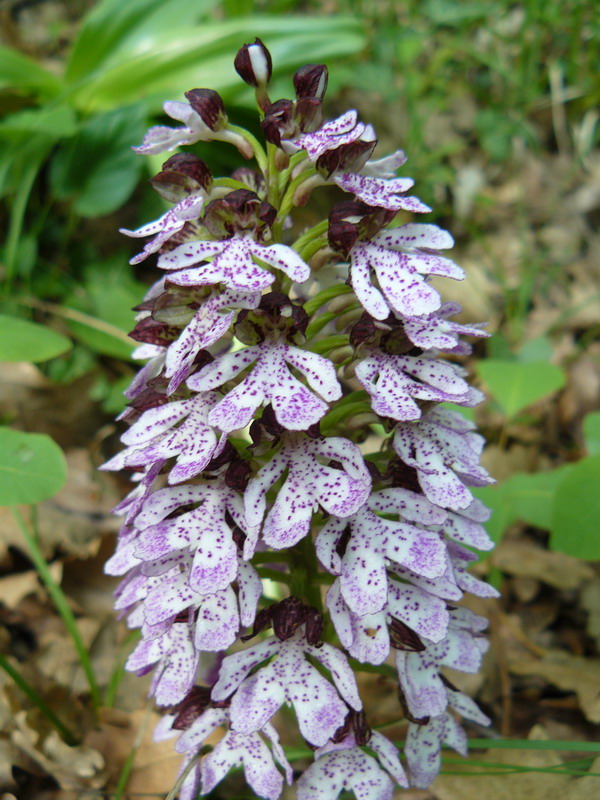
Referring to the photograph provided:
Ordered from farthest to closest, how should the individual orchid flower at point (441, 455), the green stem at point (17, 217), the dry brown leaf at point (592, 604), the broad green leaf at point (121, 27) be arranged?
the broad green leaf at point (121, 27)
the green stem at point (17, 217)
the dry brown leaf at point (592, 604)
the individual orchid flower at point (441, 455)

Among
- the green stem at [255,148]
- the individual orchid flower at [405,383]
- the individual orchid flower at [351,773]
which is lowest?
the individual orchid flower at [351,773]

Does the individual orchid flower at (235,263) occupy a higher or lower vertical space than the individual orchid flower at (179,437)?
higher

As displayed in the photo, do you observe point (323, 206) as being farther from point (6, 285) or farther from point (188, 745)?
point (188, 745)

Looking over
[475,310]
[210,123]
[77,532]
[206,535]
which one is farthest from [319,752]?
[475,310]

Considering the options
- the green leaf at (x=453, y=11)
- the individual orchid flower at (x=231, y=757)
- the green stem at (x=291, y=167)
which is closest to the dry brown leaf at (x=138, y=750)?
the individual orchid flower at (x=231, y=757)

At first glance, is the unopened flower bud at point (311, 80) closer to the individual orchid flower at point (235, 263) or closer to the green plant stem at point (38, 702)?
the individual orchid flower at point (235, 263)

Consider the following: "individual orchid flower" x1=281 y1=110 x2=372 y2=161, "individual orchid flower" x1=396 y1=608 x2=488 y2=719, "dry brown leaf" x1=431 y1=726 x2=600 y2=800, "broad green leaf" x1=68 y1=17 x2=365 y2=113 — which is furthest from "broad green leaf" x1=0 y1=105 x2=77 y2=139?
"dry brown leaf" x1=431 y1=726 x2=600 y2=800
